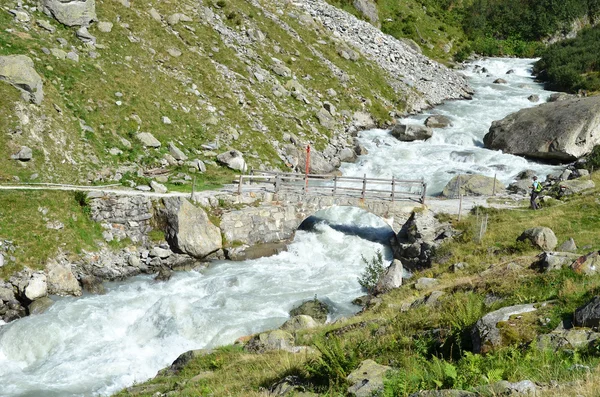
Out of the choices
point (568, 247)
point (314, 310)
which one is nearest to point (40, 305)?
point (314, 310)

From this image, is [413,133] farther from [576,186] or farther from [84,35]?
[84,35]

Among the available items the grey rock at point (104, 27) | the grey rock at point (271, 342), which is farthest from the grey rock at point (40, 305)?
the grey rock at point (104, 27)

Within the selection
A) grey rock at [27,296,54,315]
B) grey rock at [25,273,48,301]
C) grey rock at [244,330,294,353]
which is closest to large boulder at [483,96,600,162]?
grey rock at [244,330,294,353]

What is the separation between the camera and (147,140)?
32.1m

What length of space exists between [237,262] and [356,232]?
8253 millimetres

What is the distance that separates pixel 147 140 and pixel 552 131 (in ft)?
101

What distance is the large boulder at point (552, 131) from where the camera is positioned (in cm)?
4028

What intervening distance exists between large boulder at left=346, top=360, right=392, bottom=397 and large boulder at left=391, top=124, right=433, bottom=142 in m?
38.4

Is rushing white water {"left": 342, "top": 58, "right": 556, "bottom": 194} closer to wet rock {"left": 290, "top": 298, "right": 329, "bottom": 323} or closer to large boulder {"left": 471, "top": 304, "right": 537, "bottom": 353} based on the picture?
wet rock {"left": 290, "top": 298, "right": 329, "bottom": 323}

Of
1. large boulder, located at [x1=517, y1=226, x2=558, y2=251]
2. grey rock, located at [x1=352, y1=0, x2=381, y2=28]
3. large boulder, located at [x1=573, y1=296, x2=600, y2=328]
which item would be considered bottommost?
large boulder, located at [x1=517, y1=226, x2=558, y2=251]

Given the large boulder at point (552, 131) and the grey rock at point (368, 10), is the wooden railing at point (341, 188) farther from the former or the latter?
the grey rock at point (368, 10)

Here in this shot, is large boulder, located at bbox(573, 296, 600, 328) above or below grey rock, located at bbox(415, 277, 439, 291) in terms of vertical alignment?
above

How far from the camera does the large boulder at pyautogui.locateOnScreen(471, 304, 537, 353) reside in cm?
926

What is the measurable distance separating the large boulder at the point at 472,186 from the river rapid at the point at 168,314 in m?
5.71
